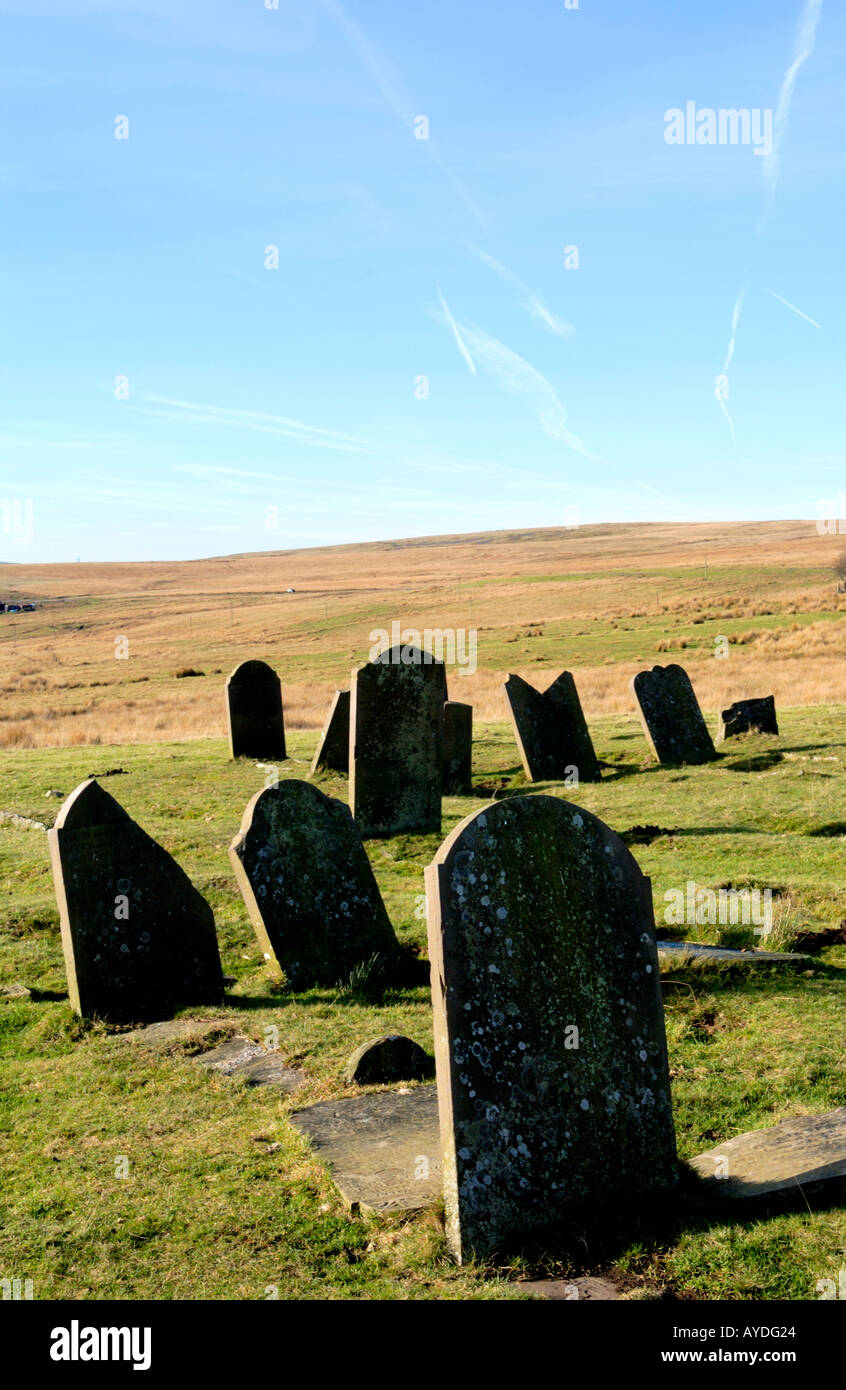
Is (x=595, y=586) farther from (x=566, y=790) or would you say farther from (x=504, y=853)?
(x=504, y=853)

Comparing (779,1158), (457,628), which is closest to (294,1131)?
(779,1158)

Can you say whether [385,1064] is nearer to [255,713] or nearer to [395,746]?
[395,746]

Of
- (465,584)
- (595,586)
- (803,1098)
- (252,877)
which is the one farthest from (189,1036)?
(465,584)

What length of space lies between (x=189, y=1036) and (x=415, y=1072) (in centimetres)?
→ 195

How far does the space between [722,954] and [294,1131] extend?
3935 mm

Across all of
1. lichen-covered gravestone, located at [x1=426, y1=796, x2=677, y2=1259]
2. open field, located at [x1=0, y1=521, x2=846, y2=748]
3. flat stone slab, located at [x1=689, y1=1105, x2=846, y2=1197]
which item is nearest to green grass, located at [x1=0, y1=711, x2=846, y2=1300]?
flat stone slab, located at [x1=689, y1=1105, x2=846, y2=1197]

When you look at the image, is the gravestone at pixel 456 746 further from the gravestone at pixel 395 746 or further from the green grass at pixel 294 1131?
the green grass at pixel 294 1131

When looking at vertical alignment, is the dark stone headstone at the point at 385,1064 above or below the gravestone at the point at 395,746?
below

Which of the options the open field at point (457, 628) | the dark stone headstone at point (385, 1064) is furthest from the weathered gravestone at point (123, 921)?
the open field at point (457, 628)

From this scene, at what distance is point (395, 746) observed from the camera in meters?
16.1

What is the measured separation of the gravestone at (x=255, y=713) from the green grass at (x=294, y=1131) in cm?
830

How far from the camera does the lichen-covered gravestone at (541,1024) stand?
505 centimetres

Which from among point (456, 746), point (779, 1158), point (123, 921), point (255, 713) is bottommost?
point (779, 1158)

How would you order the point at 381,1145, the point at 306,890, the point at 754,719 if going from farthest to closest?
the point at 754,719, the point at 306,890, the point at 381,1145
